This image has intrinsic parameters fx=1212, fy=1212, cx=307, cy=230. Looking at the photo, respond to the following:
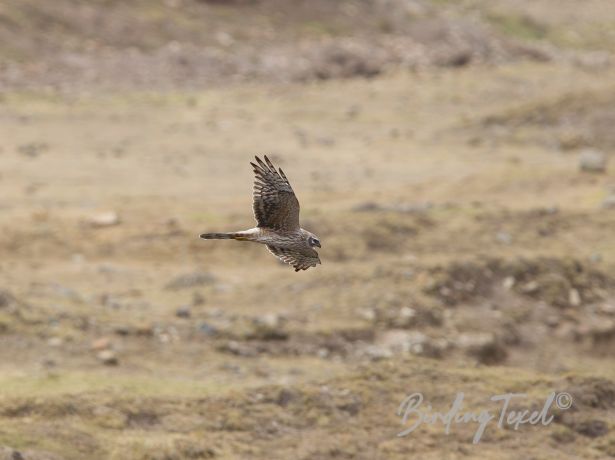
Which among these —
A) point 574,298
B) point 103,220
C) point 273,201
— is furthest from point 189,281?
point 273,201

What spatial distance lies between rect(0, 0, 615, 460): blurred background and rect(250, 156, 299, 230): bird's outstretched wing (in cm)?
307

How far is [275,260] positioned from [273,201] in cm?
868

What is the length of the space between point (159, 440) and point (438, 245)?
7701 mm

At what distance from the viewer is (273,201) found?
8.69 metres

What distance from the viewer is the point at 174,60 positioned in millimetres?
33594

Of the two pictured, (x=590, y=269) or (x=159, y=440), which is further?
(x=590, y=269)

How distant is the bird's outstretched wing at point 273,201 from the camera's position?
339 inches

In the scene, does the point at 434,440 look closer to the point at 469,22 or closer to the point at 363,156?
the point at 363,156

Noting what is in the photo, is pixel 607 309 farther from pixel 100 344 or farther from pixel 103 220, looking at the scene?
pixel 103 220

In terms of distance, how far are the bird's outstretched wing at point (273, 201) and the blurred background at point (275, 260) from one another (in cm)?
307

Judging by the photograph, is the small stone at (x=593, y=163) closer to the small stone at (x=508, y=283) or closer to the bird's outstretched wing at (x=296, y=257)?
the small stone at (x=508, y=283)

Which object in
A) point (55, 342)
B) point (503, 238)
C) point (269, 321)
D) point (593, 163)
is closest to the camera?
point (55, 342)

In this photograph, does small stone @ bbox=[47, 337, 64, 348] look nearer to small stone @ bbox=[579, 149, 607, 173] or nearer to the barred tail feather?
the barred tail feather

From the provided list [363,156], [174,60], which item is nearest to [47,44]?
[174,60]
